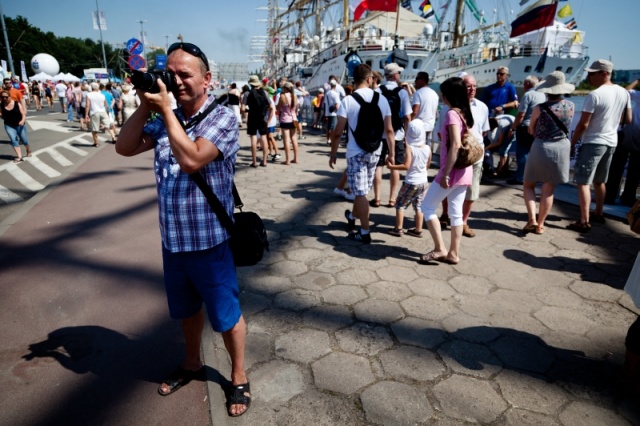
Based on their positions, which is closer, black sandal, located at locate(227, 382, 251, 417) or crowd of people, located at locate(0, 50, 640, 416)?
crowd of people, located at locate(0, 50, 640, 416)

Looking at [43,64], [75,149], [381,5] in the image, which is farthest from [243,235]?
[43,64]

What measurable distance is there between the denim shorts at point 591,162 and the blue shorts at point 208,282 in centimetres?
483

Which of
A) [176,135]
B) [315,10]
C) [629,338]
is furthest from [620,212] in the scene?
[315,10]

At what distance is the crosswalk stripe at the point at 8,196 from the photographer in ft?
20.5

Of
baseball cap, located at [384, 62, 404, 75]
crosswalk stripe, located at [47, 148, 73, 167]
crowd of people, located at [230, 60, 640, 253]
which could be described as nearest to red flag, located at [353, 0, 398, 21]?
baseball cap, located at [384, 62, 404, 75]

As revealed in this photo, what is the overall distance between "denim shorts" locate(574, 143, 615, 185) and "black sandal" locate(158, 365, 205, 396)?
5028mm

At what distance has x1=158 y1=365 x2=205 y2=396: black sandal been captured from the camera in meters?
2.29

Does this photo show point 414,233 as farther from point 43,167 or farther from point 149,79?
point 43,167

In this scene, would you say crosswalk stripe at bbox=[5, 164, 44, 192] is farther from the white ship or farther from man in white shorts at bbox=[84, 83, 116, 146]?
the white ship

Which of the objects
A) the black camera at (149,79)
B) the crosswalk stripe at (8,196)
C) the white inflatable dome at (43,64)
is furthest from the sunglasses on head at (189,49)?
the white inflatable dome at (43,64)

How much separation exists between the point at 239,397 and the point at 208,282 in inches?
29.4

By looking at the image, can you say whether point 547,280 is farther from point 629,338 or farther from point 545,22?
point 545,22

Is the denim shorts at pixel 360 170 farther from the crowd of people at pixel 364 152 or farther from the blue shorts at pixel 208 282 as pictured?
the blue shorts at pixel 208 282

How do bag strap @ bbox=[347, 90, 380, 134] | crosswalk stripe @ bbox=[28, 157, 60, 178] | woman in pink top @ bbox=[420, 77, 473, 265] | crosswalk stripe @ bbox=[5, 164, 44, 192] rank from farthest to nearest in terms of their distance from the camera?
crosswalk stripe @ bbox=[28, 157, 60, 178] < crosswalk stripe @ bbox=[5, 164, 44, 192] < bag strap @ bbox=[347, 90, 380, 134] < woman in pink top @ bbox=[420, 77, 473, 265]
